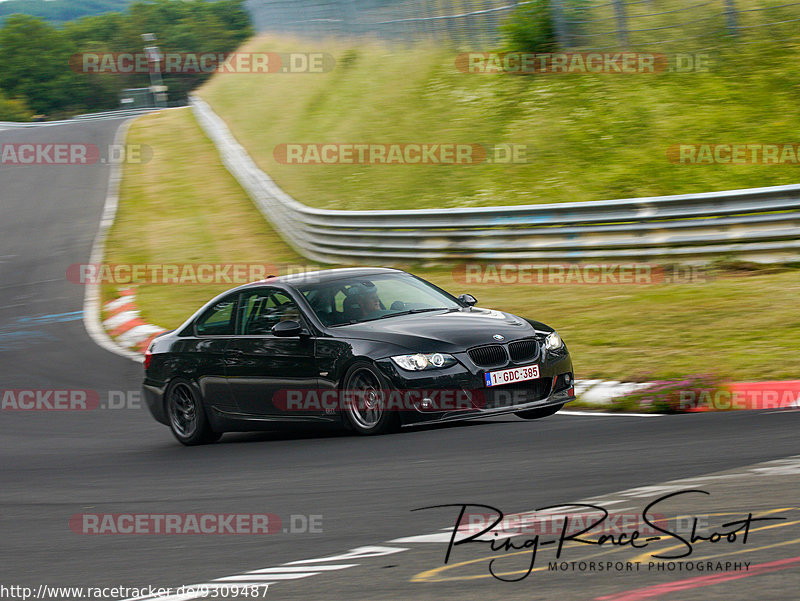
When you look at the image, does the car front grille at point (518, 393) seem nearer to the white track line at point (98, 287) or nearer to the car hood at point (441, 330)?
the car hood at point (441, 330)

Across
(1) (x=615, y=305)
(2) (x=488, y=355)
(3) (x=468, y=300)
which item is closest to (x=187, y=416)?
(3) (x=468, y=300)

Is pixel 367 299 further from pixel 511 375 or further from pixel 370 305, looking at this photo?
pixel 511 375

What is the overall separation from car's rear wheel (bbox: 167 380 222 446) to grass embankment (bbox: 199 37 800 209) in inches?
374

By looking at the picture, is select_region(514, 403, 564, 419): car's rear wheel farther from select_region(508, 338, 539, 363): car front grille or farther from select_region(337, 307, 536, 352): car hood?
select_region(337, 307, 536, 352): car hood

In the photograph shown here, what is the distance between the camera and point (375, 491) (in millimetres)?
6418

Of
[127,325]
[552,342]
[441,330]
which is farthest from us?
[127,325]

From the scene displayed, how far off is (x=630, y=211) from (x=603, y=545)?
37.4 ft

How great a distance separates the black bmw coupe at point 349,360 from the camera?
8.21 meters

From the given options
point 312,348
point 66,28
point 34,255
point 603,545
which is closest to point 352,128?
point 34,255

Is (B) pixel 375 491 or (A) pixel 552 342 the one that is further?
(A) pixel 552 342

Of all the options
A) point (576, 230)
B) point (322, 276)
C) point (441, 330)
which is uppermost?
point (322, 276)

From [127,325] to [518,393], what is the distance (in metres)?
8.96

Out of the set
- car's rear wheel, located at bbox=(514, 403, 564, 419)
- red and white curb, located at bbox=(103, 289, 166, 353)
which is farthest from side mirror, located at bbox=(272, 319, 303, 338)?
red and white curb, located at bbox=(103, 289, 166, 353)

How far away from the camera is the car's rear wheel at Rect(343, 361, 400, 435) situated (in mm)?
8234
